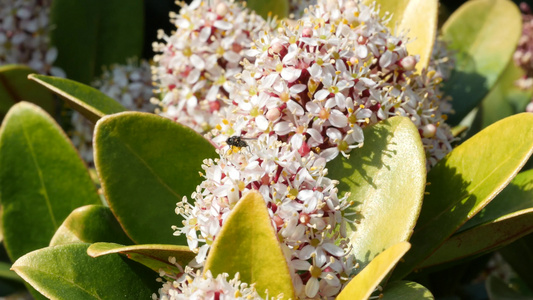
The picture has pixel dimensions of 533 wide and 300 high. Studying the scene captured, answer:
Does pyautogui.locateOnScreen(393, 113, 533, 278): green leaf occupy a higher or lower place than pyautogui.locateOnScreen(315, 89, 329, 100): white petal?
lower

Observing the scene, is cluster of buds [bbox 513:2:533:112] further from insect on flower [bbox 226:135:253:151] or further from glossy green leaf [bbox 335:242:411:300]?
glossy green leaf [bbox 335:242:411:300]

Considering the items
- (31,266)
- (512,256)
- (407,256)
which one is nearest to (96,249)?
(31,266)

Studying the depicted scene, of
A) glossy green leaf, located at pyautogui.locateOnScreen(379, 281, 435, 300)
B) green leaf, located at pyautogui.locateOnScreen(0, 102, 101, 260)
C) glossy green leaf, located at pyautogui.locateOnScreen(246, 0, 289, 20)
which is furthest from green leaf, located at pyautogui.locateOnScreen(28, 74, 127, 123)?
glossy green leaf, located at pyautogui.locateOnScreen(379, 281, 435, 300)

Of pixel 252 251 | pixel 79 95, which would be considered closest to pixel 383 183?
pixel 252 251

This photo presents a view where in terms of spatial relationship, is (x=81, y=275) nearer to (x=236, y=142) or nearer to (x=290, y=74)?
(x=236, y=142)

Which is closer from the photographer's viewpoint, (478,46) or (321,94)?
(321,94)
